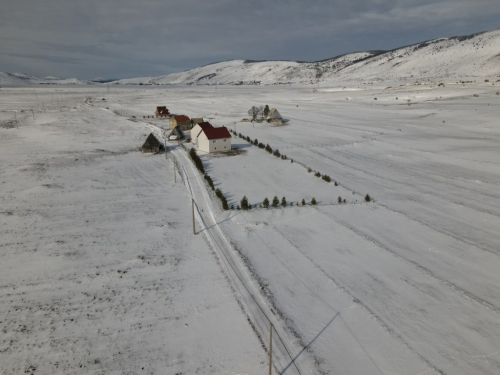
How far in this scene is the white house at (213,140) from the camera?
125ft

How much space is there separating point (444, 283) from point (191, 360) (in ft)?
38.4

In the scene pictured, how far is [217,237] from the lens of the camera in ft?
61.3

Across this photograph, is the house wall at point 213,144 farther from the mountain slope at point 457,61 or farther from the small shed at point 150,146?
the mountain slope at point 457,61

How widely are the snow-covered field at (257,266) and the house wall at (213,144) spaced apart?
16.6 feet

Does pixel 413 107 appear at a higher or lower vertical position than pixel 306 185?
higher

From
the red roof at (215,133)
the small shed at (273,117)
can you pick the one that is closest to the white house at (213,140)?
the red roof at (215,133)

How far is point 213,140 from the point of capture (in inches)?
1499

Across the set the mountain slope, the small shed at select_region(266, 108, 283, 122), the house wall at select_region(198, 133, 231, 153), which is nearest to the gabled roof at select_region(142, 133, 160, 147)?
the house wall at select_region(198, 133, 231, 153)

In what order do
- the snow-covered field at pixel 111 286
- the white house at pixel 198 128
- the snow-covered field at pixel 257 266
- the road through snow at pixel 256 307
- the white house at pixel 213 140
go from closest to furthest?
the road through snow at pixel 256 307, the snow-covered field at pixel 111 286, the snow-covered field at pixel 257 266, the white house at pixel 213 140, the white house at pixel 198 128

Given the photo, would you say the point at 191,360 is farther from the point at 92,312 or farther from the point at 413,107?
the point at 413,107

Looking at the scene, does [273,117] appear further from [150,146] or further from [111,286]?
[111,286]

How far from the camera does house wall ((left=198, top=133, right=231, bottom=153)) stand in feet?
125

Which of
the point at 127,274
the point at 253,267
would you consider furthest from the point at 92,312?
the point at 253,267

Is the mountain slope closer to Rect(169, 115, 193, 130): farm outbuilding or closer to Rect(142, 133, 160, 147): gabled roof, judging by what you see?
Rect(169, 115, 193, 130): farm outbuilding
